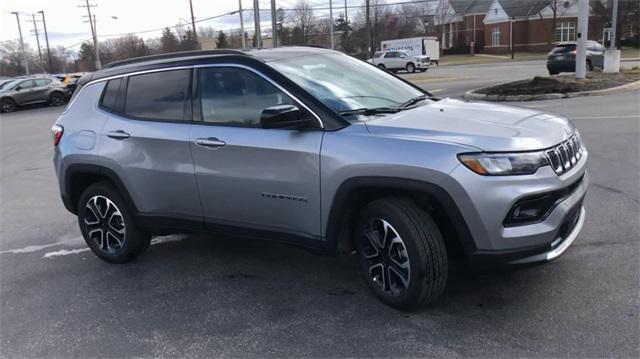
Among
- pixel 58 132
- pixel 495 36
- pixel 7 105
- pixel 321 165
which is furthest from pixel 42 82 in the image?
pixel 495 36

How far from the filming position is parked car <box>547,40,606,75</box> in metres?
24.0

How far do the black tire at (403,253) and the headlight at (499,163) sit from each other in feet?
1.55

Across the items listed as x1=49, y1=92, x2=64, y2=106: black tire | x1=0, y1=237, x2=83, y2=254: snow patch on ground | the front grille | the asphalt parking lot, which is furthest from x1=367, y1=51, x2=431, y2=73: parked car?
the front grille

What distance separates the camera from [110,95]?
Result: 500 cm

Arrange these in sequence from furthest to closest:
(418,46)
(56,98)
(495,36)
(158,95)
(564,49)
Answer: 1. (495,36)
2. (418,46)
3. (56,98)
4. (564,49)
5. (158,95)

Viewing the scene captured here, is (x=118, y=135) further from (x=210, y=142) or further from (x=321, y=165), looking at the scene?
(x=321, y=165)

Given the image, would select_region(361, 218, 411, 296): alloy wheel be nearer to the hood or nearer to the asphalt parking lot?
the asphalt parking lot

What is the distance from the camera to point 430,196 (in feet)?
11.5

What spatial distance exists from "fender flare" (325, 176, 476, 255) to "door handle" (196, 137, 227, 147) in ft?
3.32

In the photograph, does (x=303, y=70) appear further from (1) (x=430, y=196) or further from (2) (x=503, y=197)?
(2) (x=503, y=197)

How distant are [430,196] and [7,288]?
Answer: 11.9 ft

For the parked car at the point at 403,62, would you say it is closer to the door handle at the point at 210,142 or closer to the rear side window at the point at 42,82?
the rear side window at the point at 42,82

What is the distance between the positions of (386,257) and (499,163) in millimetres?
Result: 973

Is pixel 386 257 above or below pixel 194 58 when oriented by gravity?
below
